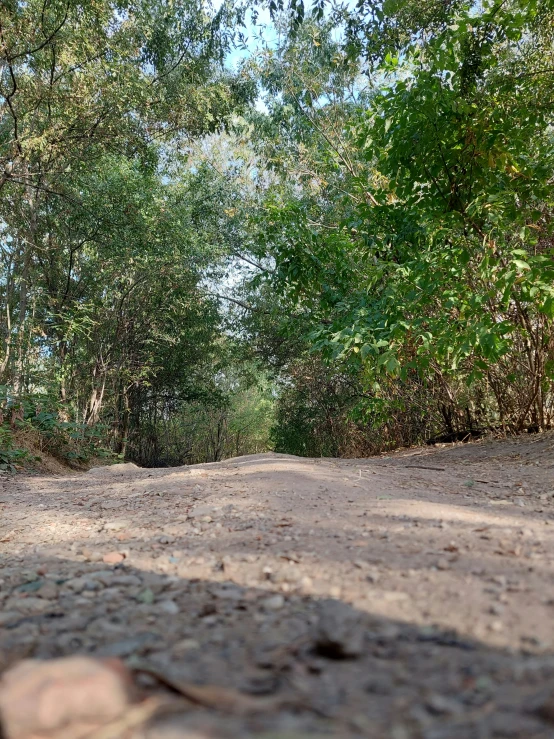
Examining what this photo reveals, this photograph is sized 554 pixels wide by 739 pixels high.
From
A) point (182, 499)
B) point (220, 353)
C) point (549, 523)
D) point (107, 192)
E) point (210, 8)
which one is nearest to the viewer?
point (549, 523)

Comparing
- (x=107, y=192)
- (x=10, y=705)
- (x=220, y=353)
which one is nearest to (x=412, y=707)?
(x=10, y=705)

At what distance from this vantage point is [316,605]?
4.35 feet

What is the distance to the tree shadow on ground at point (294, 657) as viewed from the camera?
791 mm

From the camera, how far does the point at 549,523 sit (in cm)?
220

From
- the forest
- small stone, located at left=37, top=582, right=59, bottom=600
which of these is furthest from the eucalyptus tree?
small stone, located at left=37, top=582, right=59, bottom=600

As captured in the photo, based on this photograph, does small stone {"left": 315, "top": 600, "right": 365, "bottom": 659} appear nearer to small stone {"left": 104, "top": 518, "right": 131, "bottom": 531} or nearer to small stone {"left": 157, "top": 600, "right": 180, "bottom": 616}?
small stone {"left": 157, "top": 600, "right": 180, "bottom": 616}

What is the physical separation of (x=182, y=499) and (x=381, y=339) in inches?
92.3

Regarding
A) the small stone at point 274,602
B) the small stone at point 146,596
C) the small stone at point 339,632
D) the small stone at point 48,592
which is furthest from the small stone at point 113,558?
the small stone at point 339,632

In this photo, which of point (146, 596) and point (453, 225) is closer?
point (146, 596)

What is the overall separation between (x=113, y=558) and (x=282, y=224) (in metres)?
5.20

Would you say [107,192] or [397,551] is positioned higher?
[107,192]

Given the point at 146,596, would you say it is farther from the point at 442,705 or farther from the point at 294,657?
the point at 442,705

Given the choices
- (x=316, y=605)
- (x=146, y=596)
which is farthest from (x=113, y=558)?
(x=316, y=605)

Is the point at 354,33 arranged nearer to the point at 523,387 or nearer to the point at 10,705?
the point at 523,387
